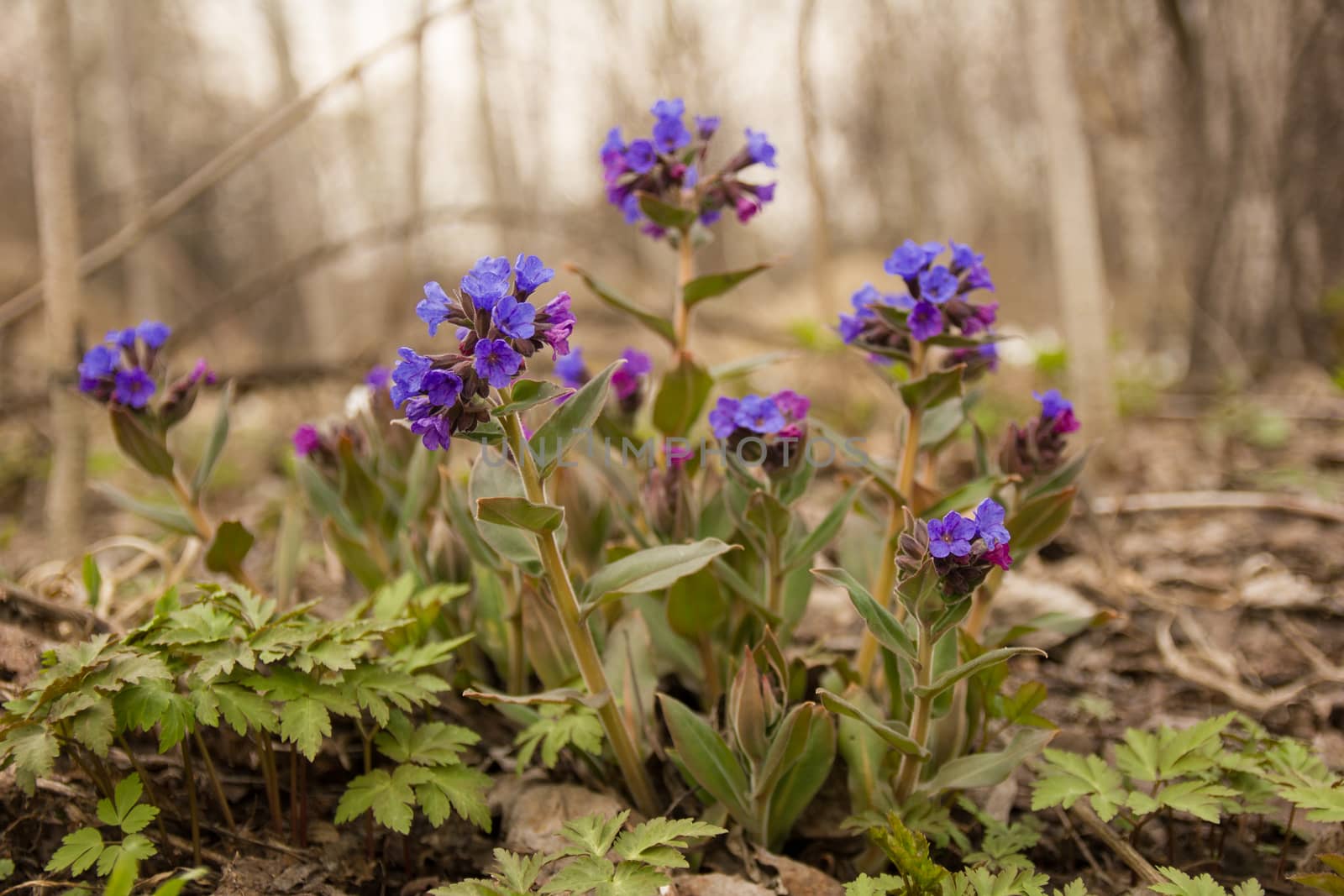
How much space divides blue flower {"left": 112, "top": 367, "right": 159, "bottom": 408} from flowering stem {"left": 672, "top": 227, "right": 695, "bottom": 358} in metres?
1.22

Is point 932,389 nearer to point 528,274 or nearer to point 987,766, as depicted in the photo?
point 987,766

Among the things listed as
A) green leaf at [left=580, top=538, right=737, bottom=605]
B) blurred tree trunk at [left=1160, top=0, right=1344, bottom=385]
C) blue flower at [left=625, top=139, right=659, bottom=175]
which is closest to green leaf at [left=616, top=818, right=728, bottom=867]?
green leaf at [left=580, top=538, right=737, bottom=605]

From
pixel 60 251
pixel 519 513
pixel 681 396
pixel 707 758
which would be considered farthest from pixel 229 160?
pixel 707 758

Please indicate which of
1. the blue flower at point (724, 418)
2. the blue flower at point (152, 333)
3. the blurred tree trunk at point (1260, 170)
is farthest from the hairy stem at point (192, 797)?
the blurred tree trunk at point (1260, 170)

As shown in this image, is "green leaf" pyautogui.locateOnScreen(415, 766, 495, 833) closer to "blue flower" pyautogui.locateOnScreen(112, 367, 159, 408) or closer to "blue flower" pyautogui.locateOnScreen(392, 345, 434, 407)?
"blue flower" pyautogui.locateOnScreen(392, 345, 434, 407)

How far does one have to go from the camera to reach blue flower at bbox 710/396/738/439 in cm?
160

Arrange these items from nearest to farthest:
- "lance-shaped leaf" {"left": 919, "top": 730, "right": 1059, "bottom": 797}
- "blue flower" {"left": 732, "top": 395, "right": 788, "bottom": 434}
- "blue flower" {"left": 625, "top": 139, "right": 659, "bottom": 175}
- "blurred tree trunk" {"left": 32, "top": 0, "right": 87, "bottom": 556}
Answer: "lance-shaped leaf" {"left": 919, "top": 730, "right": 1059, "bottom": 797}, "blue flower" {"left": 732, "top": 395, "right": 788, "bottom": 434}, "blue flower" {"left": 625, "top": 139, "right": 659, "bottom": 175}, "blurred tree trunk" {"left": 32, "top": 0, "right": 87, "bottom": 556}

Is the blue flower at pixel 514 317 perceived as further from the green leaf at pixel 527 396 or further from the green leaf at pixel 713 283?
the green leaf at pixel 713 283

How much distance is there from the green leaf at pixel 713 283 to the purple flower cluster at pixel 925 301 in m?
0.24

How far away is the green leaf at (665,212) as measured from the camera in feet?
6.23

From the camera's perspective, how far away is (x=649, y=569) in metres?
1.46

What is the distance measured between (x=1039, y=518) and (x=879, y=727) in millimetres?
639

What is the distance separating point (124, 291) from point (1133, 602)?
20.5 m

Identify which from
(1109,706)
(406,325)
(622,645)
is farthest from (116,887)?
(406,325)
